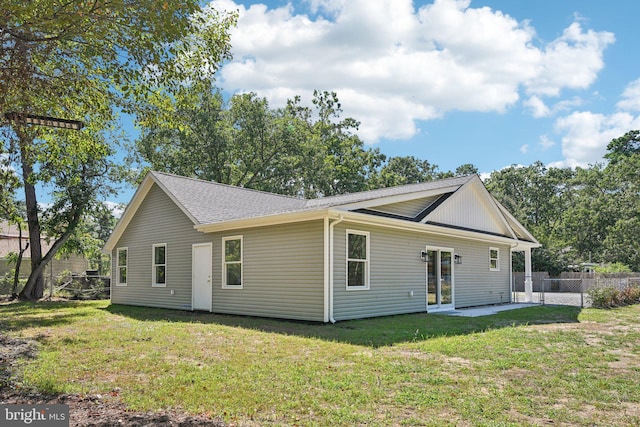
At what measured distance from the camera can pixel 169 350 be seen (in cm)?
743

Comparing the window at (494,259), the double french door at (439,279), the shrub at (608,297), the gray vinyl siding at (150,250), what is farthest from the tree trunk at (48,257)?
the shrub at (608,297)

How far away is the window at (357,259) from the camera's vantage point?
1115 centimetres

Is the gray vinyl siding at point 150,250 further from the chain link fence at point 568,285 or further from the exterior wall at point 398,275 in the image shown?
the chain link fence at point 568,285

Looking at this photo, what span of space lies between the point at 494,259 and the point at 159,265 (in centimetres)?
1189

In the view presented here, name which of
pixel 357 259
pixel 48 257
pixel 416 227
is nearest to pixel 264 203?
pixel 416 227

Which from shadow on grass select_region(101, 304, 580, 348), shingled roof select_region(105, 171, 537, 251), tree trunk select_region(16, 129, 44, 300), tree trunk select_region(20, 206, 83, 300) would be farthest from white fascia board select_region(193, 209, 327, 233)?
tree trunk select_region(16, 129, 44, 300)

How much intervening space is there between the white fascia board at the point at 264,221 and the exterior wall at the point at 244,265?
0.22 metres

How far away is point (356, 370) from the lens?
5.98 m

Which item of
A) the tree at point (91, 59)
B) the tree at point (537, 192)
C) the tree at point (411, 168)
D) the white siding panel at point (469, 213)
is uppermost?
the tree at point (411, 168)

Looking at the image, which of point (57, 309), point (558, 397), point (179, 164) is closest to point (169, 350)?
point (558, 397)

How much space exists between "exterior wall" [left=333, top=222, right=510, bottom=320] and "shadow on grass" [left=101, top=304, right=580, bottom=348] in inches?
14.3

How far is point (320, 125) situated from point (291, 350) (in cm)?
→ 3162

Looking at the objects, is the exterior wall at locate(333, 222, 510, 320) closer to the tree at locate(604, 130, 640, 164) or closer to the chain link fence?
the chain link fence

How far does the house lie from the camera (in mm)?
10883
